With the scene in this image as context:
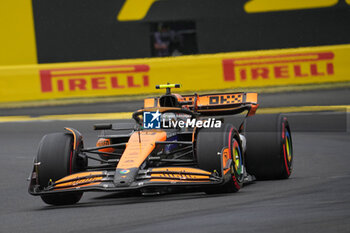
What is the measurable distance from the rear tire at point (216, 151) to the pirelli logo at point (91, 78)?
30.1 ft

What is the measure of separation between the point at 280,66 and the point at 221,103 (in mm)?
6837

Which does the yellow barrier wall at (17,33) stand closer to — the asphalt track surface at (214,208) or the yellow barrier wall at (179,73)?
the yellow barrier wall at (179,73)

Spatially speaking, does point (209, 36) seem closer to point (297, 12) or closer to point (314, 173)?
point (297, 12)

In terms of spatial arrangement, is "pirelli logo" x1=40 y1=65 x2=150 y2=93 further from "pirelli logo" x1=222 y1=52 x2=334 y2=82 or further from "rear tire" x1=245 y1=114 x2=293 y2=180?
"rear tire" x1=245 y1=114 x2=293 y2=180

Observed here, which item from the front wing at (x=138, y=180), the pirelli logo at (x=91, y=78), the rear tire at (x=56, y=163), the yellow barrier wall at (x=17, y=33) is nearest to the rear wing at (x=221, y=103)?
the rear tire at (x=56, y=163)

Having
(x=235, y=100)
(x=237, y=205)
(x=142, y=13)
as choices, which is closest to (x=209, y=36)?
(x=142, y=13)

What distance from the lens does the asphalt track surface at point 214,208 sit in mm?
5641

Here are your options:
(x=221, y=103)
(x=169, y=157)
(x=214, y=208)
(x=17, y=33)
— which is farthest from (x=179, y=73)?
(x=214, y=208)

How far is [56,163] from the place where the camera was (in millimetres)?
7465

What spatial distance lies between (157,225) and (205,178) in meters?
1.34

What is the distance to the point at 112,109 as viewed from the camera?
15.5 metres

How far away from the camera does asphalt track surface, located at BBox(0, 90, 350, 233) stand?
5.64 meters

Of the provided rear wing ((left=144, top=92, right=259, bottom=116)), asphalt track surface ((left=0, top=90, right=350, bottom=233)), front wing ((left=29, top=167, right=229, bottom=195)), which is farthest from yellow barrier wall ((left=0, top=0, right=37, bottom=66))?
front wing ((left=29, top=167, right=229, bottom=195))

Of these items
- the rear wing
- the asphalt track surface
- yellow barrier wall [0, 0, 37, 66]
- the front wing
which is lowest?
the asphalt track surface
